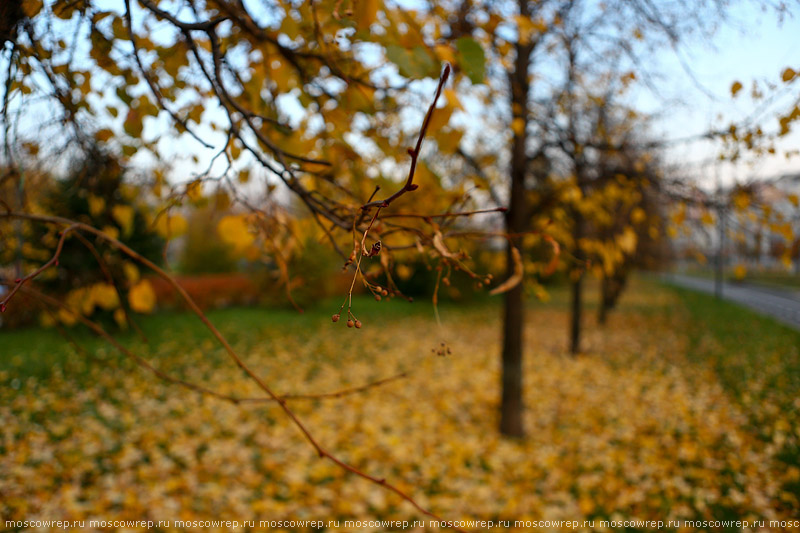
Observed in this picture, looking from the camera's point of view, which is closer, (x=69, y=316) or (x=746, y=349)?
(x=69, y=316)

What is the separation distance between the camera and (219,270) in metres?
19.0

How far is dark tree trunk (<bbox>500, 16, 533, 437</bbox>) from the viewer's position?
→ 4199 mm

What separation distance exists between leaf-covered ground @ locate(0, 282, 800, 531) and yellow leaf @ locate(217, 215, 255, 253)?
3.01 ft

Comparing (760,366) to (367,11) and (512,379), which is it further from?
(367,11)

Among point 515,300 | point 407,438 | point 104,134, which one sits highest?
point 104,134

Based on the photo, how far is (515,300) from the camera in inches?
178

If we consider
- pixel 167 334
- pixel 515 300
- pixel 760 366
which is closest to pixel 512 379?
pixel 515 300

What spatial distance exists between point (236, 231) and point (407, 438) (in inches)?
135

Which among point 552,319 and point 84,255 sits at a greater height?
point 84,255

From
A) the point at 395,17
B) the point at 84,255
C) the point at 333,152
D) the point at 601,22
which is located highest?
the point at 601,22

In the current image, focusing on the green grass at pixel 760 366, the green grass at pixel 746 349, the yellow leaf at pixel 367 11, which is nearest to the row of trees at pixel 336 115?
the yellow leaf at pixel 367 11

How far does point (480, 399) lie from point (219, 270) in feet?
51.9

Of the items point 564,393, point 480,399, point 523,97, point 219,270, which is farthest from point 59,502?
point 219,270

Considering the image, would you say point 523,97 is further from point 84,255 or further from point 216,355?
point 84,255
